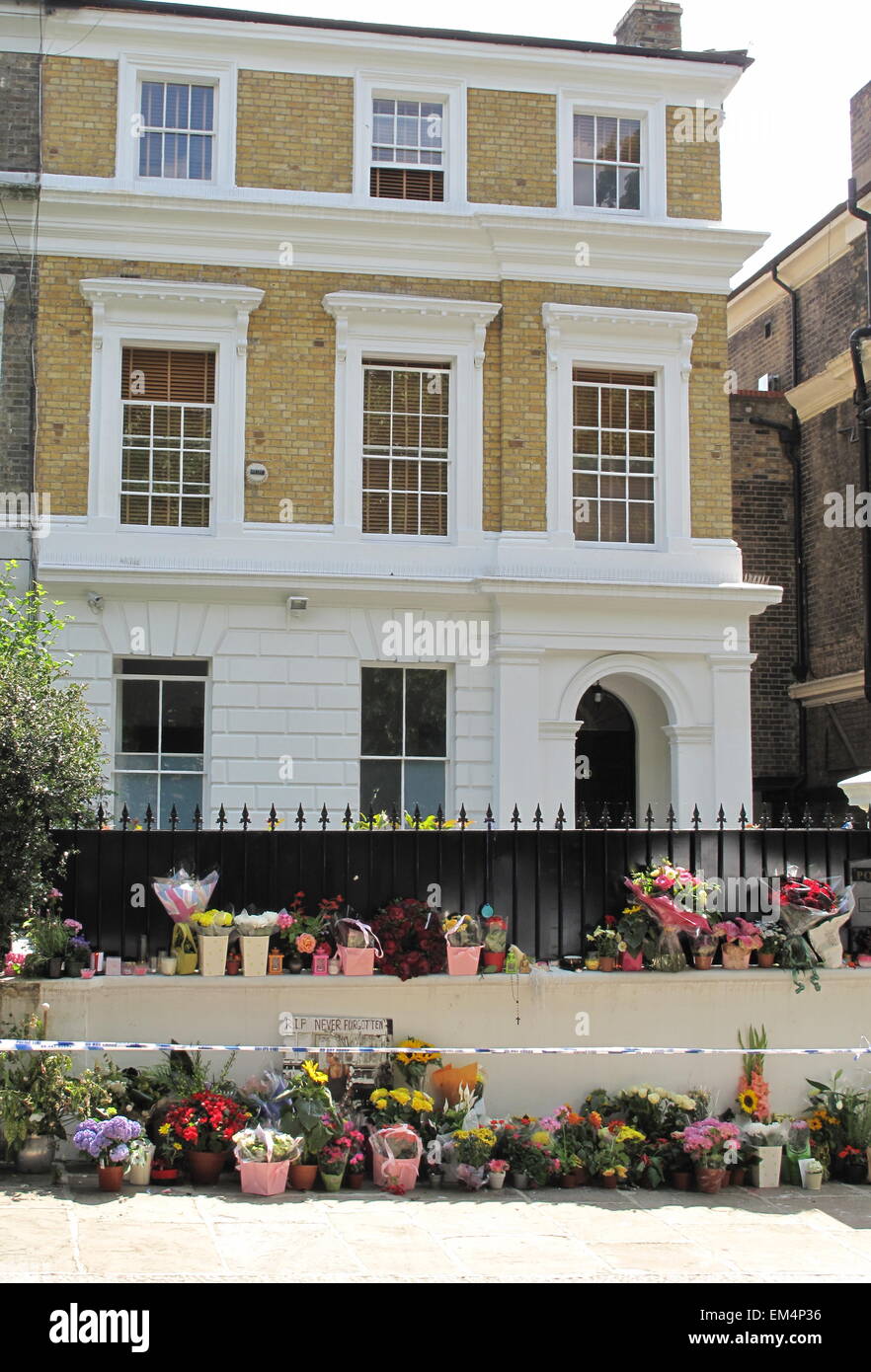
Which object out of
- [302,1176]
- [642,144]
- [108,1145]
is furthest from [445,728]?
[108,1145]

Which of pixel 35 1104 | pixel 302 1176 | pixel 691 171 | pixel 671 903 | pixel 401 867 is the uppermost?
pixel 691 171

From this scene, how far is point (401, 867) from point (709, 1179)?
2.81m

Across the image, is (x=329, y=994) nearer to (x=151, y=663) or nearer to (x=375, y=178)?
(x=151, y=663)

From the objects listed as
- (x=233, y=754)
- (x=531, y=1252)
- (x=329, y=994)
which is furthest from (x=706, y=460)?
(x=531, y=1252)

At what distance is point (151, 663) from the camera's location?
53.5ft

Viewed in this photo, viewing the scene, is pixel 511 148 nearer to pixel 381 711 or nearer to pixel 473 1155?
pixel 381 711

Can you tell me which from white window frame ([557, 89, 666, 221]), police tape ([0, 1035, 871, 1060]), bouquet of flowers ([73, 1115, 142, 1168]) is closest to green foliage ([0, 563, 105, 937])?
police tape ([0, 1035, 871, 1060])

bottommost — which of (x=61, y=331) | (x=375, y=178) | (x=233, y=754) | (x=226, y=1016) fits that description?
(x=226, y=1016)

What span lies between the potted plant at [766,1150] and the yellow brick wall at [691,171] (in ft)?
39.4

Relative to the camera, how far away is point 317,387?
54.5 ft

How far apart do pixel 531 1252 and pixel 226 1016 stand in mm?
2761

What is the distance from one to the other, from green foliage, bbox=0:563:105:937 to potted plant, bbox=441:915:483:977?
8.52ft

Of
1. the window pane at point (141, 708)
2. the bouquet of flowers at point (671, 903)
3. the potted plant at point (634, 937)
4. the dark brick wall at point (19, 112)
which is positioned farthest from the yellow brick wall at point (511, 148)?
the potted plant at point (634, 937)

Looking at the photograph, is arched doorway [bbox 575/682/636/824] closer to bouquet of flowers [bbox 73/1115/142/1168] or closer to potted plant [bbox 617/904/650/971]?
potted plant [bbox 617/904/650/971]
